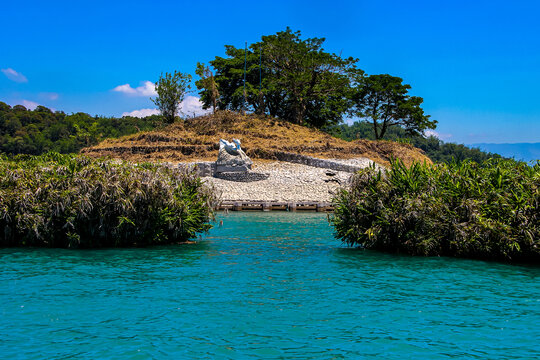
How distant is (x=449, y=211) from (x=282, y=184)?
28329mm

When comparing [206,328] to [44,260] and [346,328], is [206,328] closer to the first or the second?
[346,328]

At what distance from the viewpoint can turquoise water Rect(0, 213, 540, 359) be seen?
914 centimetres

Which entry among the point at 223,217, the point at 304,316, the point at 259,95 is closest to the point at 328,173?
the point at 223,217

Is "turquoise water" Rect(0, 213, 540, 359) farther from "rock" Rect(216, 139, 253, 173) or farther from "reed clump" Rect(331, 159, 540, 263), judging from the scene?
"rock" Rect(216, 139, 253, 173)

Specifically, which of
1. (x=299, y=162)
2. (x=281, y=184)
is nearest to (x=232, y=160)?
(x=281, y=184)

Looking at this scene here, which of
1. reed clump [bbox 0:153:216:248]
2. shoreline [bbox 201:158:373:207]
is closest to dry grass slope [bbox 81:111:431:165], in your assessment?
shoreline [bbox 201:158:373:207]

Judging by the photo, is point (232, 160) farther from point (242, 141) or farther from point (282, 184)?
point (242, 141)

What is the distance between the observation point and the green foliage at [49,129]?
116062 mm

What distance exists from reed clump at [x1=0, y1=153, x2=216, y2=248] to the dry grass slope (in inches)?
1249

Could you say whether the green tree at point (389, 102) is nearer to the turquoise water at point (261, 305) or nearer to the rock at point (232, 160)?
the rock at point (232, 160)

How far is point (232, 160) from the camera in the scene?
4628cm

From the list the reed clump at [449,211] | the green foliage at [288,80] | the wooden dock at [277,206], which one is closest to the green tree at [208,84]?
the green foliage at [288,80]

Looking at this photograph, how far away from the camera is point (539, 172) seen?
1716 cm

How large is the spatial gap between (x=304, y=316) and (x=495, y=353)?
12.3 ft
